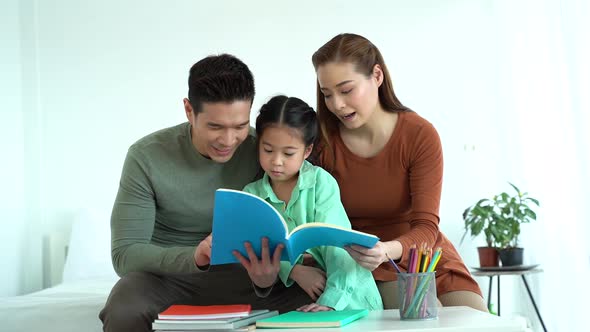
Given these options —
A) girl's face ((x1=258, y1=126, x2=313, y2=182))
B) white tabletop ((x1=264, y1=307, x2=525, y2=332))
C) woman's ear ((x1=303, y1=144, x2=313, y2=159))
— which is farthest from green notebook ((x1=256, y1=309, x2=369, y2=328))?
woman's ear ((x1=303, y1=144, x2=313, y2=159))

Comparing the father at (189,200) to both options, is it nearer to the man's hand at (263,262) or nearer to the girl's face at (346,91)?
the man's hand at (263,262)

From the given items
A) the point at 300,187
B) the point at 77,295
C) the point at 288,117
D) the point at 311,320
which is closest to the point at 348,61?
the point at 288,117

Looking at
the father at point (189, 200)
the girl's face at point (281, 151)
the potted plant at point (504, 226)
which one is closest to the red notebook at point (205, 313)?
the father at point (189, 200)

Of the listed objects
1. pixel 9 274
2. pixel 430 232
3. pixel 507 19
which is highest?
pixel 507 19

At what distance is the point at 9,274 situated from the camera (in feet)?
12.6

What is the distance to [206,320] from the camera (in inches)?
56.7

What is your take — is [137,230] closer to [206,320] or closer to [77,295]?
[206,320]

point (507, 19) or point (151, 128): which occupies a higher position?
point (507, 19)

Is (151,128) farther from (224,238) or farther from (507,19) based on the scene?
(224,238)

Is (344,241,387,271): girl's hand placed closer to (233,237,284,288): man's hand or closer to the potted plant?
(233,237,284,288): man's hand

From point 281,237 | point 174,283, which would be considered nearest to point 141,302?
point 174,283

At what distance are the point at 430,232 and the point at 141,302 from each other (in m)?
0.78

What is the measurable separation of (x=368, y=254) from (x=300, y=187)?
332 millimetres

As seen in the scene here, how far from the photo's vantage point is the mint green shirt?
5.71 feet
